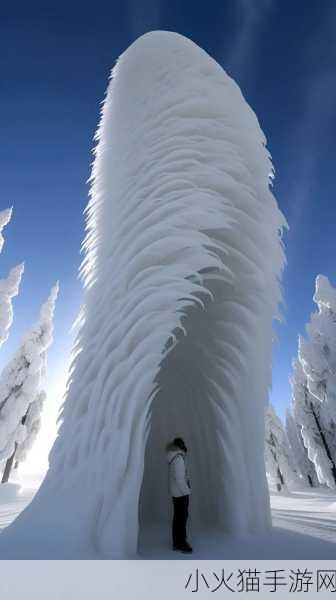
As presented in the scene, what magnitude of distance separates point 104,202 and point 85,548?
751cm

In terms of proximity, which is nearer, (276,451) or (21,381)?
(21,381)

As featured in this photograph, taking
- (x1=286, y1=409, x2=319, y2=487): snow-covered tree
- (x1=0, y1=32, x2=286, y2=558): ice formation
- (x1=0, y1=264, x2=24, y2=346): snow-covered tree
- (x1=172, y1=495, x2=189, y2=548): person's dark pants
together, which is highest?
(x1=0, y1=264, x2=24, y2=346): snow-covered tree

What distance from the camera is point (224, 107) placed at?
28.9ft

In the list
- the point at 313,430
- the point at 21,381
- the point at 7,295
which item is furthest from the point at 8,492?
the point at 313,430

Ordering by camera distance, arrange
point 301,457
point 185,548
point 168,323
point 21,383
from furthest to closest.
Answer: point 301,457, point 21,383, point 168,323, point 185,548

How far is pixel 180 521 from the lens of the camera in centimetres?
534

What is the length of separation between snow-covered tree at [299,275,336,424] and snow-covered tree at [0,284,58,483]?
2195cm

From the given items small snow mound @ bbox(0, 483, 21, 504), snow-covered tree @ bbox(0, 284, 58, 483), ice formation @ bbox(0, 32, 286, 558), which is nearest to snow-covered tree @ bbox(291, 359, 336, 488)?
small snow mound @ bbox(0, 483, 21, 504)

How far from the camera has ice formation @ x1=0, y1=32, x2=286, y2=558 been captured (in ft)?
17.7

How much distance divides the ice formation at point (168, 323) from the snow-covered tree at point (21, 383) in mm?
20455

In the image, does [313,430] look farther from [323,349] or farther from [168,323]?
[168,323]

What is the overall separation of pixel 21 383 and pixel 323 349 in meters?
23.9

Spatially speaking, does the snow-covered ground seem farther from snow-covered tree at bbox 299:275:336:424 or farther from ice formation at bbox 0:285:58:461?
ice formation at bbox 0:285:58:461

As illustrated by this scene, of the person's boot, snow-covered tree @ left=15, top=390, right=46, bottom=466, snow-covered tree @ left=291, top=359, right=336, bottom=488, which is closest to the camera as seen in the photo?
the person's boot
